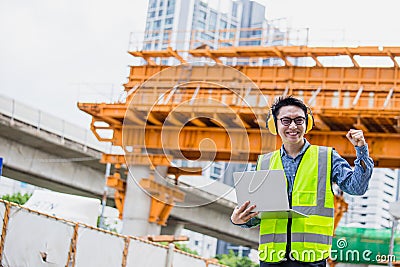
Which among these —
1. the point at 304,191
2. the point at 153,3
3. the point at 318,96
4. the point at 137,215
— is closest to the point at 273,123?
the point at 304,191

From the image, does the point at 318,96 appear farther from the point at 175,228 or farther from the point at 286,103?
the point at 175,228

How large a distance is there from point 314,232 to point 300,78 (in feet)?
77.1

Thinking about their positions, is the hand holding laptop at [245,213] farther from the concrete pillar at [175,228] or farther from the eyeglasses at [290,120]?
the concrete pillar at [175,228]

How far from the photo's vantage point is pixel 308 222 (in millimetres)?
4289

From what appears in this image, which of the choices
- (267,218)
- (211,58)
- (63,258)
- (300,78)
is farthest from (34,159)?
(267,218)

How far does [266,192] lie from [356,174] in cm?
46

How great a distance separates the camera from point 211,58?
1146 inches

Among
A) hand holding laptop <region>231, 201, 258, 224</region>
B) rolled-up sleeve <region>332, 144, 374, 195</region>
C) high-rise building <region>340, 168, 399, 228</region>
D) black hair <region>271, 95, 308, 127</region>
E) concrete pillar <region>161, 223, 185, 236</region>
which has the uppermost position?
high-rise building <region>340, 168, 399, 228</region>

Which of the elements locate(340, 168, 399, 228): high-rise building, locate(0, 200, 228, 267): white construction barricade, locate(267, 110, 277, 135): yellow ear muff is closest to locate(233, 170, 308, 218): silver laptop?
locate(267, 110, 277, 135): yellow ear muff

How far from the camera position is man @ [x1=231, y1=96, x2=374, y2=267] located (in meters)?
4.30

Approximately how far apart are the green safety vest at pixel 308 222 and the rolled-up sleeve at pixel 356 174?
5cm

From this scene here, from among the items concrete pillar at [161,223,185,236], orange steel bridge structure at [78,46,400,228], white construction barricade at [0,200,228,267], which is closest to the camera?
white construction barricade at [0,200,228,267]

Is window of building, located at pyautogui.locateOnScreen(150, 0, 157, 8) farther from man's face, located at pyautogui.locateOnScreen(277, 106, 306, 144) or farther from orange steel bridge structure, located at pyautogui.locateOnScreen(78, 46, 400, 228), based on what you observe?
man's face, located at pyautogui.locateOnScreen(277, 106, 306, 144)

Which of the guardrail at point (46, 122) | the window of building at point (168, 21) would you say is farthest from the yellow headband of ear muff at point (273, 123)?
the window of building at point (168, 21)
